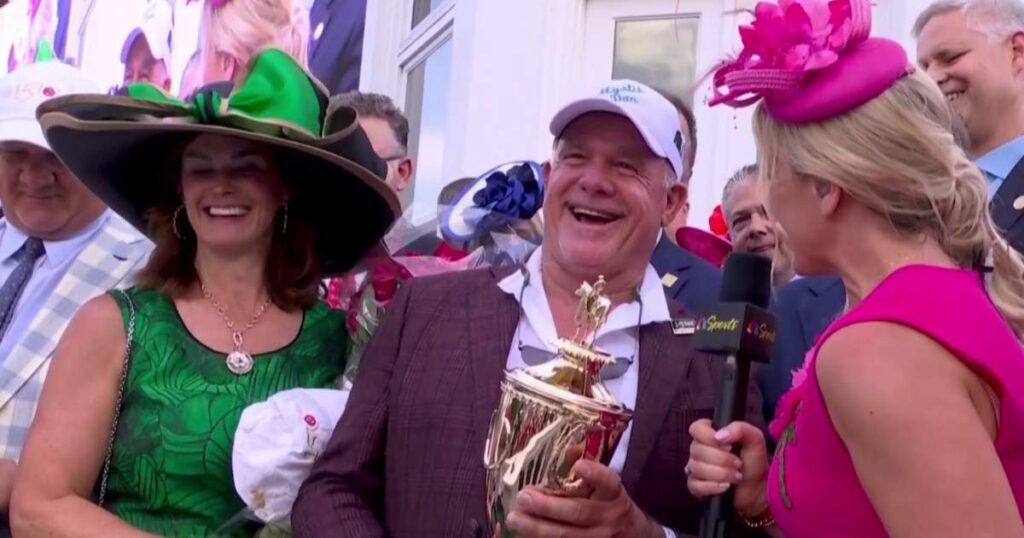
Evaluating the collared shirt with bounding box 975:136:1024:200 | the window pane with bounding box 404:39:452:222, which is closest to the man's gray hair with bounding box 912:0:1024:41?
the collared shirt with bounding box 975:136:1024:200

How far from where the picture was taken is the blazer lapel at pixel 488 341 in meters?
2.46

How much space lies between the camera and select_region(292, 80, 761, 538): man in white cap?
2426 mm

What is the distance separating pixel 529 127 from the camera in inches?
237

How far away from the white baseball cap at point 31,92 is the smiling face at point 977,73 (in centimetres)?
226

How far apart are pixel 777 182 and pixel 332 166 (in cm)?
121

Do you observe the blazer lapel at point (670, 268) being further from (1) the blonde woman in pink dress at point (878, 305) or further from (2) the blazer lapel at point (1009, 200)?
(1) the blonde woman in pink dress at point (878, 305)

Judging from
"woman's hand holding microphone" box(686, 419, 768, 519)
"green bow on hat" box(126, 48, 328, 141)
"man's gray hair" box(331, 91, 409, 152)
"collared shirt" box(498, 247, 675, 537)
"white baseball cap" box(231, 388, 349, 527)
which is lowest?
"white baseball cap" box(231, 388, 349, 527)

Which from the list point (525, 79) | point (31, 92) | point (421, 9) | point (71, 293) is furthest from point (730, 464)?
point (421, 9)

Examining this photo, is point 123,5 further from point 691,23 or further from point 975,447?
point 975,447

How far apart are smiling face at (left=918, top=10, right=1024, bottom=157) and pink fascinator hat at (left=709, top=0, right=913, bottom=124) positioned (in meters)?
1.59

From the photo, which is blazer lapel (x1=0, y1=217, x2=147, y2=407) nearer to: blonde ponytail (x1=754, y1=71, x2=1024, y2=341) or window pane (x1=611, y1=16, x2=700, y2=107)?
blonde ponytail (x1=754, y1=71, x2=1024, y2=341)

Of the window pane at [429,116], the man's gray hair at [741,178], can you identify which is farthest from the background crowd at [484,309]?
the window pane at [429,116]

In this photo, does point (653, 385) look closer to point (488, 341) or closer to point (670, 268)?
point (488, 341)

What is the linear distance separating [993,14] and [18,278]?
277cm
